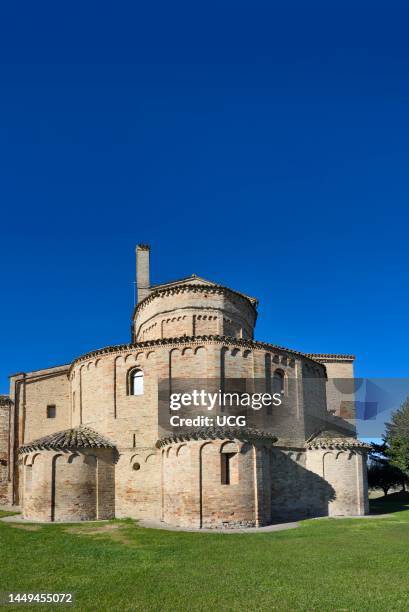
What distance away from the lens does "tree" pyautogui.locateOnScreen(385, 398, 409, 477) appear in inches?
1479

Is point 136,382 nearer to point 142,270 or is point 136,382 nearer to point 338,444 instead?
point 338,444

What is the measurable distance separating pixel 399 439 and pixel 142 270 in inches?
882

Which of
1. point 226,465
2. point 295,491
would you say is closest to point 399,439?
point 295,491

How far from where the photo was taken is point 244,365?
2639 cm

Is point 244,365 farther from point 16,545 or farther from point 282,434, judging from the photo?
point 16,545

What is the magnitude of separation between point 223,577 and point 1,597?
5040 millimetres

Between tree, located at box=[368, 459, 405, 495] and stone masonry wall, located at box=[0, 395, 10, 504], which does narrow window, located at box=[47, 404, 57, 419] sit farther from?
tree, located at box=[368, 459, 405, 495]

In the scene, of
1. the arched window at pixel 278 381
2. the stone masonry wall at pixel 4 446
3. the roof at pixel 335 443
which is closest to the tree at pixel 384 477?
the roof at pixel 335 443

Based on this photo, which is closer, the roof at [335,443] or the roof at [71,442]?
the roof at [71,442]

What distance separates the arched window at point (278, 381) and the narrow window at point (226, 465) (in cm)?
574

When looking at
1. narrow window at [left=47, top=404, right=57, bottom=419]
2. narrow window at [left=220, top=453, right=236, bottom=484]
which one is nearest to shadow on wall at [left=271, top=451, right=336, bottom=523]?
narrow window at [left=220, top=453, right=236, bottom=484]

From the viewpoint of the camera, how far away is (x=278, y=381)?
90.9 ft

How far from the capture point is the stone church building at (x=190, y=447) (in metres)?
22.4

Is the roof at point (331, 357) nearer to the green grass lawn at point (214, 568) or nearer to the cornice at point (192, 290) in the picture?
the cornice at point (192, 290)
